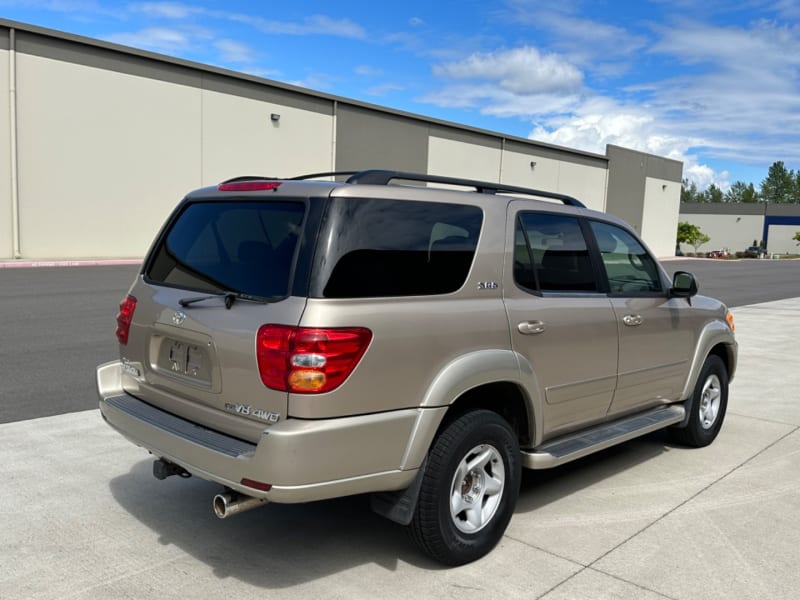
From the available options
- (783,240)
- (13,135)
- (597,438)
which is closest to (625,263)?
(597,438)

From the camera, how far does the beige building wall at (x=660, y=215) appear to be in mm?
55250

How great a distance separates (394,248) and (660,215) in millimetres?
57842

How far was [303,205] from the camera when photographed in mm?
3355

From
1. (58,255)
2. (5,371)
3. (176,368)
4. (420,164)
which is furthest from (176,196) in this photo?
(176,368)

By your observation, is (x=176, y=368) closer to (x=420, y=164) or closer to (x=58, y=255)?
(x=58, y=255)

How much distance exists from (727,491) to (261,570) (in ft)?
10.2

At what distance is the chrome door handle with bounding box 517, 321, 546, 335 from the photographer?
384cm

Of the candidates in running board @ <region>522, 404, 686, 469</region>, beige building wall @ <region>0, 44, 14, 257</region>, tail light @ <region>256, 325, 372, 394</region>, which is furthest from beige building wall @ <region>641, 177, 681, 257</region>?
tail light @ <region>256, 325, 372, 394</region>

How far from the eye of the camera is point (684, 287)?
17.1 ft

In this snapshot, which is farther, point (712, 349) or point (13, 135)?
point (13, 135)

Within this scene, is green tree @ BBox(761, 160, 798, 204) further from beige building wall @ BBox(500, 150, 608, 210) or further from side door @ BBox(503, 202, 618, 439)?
side door @ BBox(503, 202, 618, 439)

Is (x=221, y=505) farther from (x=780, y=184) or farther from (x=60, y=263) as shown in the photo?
(x=780, y=184)

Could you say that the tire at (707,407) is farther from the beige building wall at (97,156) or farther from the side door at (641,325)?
the beige building wall at (97,156)

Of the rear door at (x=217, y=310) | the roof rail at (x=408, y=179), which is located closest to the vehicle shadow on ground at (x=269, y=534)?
the rear door at (x=217, y=310)
